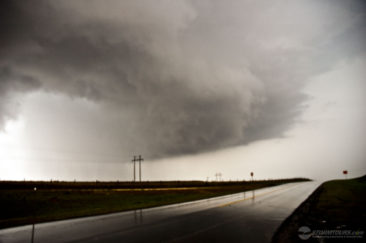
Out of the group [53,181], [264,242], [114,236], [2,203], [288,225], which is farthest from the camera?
[53,181]

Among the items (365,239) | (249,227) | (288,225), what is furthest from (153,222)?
(365,239)

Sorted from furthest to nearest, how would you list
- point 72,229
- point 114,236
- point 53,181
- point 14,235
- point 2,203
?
point 53,181, point 2,203, point 72,229, point 14,235, point 114,236

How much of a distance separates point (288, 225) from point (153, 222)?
613cm

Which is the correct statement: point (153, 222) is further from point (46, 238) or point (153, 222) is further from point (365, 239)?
point (365, 239)

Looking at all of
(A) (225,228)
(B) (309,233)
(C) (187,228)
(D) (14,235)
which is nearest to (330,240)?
(B) (309,233)

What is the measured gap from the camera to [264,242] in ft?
25.4

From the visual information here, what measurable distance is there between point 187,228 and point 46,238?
5191mm

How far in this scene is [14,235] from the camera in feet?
29.8

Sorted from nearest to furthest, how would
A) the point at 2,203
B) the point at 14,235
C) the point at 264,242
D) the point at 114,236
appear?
the point at 264,242, the point at 114,236, the point at 14,235, the point at 2,203

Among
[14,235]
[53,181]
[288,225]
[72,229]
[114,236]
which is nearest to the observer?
[114,236]

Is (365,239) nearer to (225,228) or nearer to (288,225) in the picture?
(288,225)

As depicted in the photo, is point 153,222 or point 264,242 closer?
point 264,242

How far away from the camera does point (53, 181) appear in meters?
77.9

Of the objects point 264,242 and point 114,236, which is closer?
point 264,242
